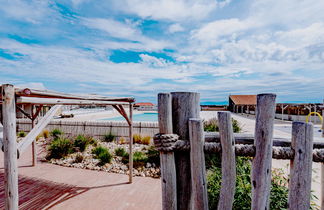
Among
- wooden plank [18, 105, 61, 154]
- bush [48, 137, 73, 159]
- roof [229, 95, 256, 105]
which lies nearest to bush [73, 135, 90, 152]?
bush [48, 137, 73, 159]

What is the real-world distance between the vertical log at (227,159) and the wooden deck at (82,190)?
275 centimetres

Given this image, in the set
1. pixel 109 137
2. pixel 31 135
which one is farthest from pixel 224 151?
pixel 109 137

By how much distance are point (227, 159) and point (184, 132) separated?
0.41 m

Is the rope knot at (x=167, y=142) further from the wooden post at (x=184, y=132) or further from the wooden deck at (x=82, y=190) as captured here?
the wooden deck at (x=82, y=190)

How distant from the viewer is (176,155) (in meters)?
1.63

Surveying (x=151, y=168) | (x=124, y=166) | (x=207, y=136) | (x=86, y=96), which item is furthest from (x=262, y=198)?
(x=124, y=166)

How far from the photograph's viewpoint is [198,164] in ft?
4.86

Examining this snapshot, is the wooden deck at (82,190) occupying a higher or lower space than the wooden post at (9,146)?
lower

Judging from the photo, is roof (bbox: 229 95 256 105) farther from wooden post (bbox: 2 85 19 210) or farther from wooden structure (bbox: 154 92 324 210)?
wooden post (bbox: 2 85 19 210)

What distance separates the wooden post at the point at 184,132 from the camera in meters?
1.59

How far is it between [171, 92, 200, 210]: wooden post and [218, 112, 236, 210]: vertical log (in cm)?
27

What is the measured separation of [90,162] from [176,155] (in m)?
5.79

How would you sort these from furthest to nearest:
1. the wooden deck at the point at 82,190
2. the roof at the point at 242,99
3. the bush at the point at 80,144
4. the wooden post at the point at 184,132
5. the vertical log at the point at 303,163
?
the roof at the point at 242,99 < the bush at the point at 80,144 < the wooden deck at the point at 82,190 < the wooden post at the point at 184,132 < the vertical log at the point at 303,163

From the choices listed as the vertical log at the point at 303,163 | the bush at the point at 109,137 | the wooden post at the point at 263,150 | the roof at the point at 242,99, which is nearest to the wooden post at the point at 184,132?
the wooden post at the point at 263,150
